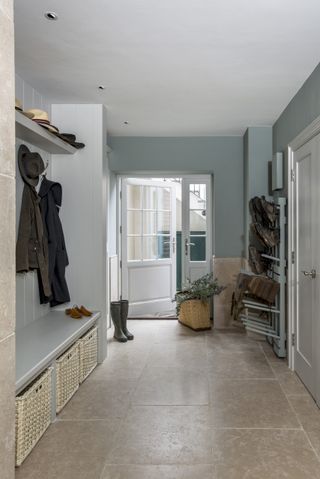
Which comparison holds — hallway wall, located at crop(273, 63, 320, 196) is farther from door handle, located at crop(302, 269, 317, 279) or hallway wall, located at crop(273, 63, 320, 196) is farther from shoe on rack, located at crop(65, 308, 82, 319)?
shoe on rack, located at crop(65, 308, 82, 319)

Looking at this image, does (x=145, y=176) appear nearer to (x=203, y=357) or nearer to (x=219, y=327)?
(x=219, y=327)

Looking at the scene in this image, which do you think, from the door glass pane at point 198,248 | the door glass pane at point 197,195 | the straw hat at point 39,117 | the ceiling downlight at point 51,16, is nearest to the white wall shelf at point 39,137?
the straw hat at point 39,117

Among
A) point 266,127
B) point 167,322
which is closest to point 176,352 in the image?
point 167,322

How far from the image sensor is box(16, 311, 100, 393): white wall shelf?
95.7 inches

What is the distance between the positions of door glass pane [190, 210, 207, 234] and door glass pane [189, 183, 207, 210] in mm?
87

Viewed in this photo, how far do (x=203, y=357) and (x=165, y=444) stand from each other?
1.76 m

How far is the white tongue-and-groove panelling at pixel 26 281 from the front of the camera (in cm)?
334

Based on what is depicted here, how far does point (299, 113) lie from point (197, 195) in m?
2.96

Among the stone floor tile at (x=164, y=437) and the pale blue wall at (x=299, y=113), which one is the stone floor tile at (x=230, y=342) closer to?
the stone floor tile at (x=164, y=437)

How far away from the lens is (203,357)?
416 centimetres

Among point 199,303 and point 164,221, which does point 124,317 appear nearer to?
point 199,303

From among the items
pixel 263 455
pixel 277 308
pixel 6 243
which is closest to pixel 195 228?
pixel 277 308

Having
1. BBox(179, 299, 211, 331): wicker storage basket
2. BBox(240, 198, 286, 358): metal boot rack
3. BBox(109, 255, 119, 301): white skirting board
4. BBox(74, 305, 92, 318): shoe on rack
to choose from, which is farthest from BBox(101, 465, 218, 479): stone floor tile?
BBox(109, 255, 119, 301): white skirting board

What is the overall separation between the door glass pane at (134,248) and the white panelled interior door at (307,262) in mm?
2877
